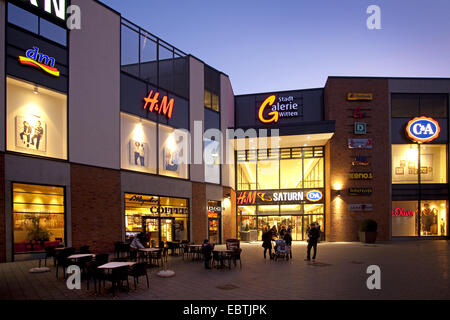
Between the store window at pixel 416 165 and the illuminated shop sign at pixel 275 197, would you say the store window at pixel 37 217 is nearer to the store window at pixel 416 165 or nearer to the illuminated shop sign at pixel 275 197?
the illuminated shop sign at pixel 275 197

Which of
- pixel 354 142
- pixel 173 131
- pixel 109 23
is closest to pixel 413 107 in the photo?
pixel 354 142

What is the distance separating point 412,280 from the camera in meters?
10.7

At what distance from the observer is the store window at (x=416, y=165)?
27.1 metres

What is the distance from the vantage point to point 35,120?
48.8ft

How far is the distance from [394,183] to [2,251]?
84.7 feet

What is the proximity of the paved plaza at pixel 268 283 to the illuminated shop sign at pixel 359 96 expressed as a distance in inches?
588

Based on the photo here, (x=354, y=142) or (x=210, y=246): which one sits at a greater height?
(x=354, y=142)

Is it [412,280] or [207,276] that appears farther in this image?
[207,276]

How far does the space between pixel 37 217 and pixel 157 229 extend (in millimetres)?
7151

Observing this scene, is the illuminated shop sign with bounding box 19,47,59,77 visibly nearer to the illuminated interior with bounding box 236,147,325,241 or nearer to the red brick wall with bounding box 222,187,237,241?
the red brick wall with bounding box 222,187,237,241

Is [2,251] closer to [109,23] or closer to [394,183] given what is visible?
[109,23]

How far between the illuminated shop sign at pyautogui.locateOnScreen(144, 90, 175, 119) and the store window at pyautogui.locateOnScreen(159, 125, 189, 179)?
0.95 metres

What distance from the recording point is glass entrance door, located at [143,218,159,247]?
63.7ft

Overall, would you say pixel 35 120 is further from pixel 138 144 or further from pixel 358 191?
pixel 358 191
